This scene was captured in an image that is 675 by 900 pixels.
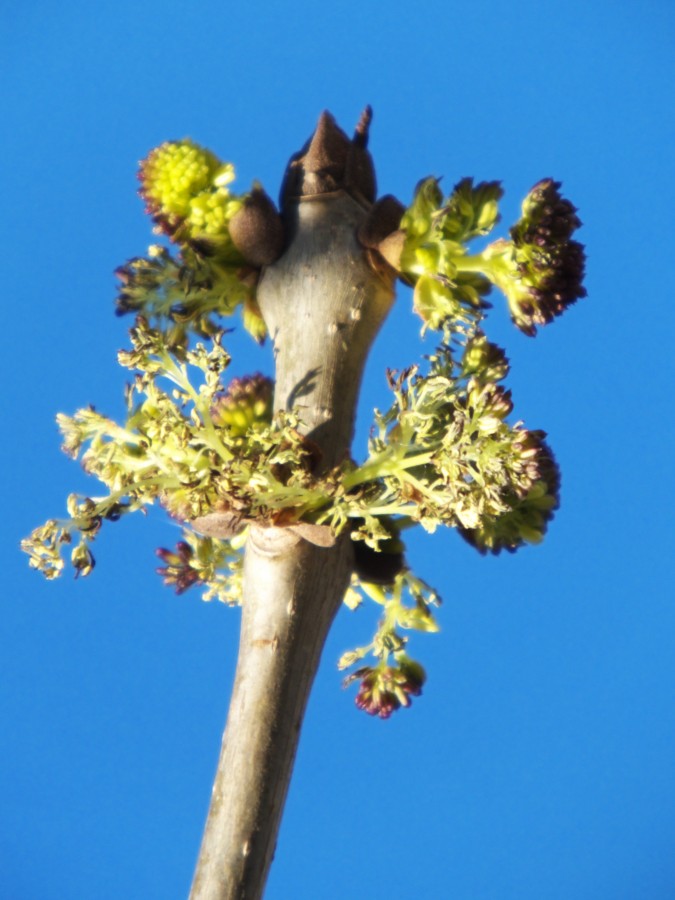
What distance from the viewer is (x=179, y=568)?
2.72 m

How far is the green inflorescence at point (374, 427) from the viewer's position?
216 cm

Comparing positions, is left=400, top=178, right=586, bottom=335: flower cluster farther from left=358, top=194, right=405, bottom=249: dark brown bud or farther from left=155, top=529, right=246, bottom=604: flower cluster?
left=155, top=529, right=246, bottom=604: flower cluster

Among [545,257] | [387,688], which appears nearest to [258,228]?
[545,257]

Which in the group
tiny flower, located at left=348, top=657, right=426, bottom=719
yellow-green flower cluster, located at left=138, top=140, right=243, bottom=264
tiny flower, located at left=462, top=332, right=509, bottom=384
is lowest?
tiny flower, located at left=348, top=657, right=426, bottom=719

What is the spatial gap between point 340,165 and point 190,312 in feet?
1.71

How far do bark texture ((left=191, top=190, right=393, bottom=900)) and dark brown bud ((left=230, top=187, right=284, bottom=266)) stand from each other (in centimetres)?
5

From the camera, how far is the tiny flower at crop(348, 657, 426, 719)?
2.59m

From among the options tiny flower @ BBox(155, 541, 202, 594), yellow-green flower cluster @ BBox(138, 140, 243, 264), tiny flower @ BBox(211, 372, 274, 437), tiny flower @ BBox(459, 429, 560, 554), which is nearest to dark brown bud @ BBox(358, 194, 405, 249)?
yellow-green flower cluster @ BBox(138, 140, 243, 264)

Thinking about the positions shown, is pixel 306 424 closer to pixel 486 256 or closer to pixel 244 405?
pixel 244 405

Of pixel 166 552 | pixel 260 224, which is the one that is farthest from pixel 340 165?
pixel 166 552

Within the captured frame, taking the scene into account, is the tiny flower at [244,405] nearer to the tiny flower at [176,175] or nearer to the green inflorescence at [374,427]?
the green inflorescence at [374,427]

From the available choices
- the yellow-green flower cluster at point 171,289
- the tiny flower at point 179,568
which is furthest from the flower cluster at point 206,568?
the yellow-green flower cluster at point 171,289

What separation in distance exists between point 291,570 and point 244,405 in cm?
39

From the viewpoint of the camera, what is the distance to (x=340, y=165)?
2.57 meters
